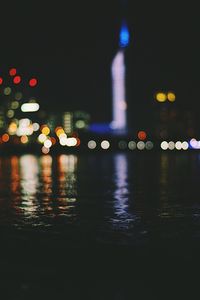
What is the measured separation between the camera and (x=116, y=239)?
10617 millimetres

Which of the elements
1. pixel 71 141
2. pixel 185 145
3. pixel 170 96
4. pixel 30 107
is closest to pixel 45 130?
pixel 30 107

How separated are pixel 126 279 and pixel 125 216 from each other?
617cm

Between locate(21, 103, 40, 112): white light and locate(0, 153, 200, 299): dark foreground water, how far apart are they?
423 feet

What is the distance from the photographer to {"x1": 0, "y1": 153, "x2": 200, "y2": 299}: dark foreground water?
732cm

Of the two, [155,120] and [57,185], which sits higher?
[155,120]

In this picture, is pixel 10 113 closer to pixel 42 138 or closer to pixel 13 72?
pixel 42 138

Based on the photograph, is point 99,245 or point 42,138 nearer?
point 99,245

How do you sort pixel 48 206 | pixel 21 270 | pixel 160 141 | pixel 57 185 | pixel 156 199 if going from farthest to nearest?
pixel 160 141 < pixel 57 185 < pixel 156 199 < pixel 48 206 < pixel 21 270

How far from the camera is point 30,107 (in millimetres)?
147375

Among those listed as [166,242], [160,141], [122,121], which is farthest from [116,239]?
[122,121]

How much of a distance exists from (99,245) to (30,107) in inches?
5453

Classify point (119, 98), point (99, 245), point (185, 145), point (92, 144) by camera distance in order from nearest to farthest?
point (99, 245) → point (185, 145) → point (92, 144) → point (119, 98)

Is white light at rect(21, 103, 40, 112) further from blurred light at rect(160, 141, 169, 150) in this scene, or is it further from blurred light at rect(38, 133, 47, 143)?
blurred light at rect(160, 141, 169, 150)

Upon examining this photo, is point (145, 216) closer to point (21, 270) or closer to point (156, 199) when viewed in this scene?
point (156, 199)
